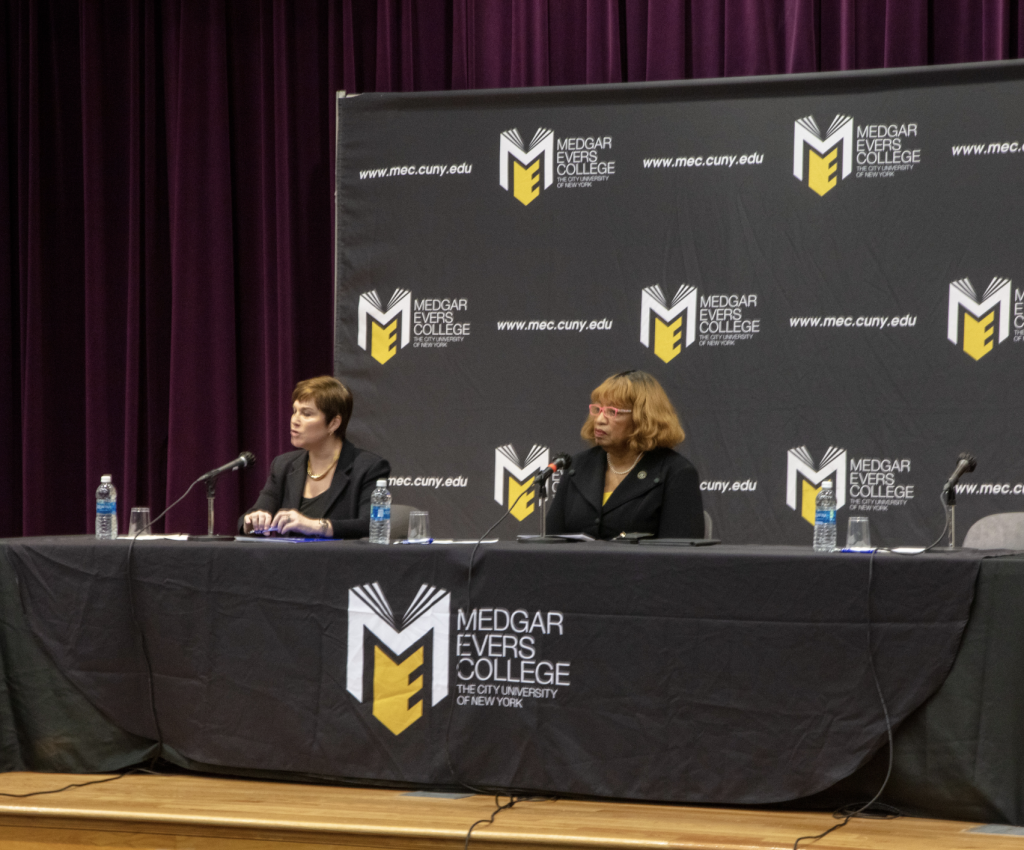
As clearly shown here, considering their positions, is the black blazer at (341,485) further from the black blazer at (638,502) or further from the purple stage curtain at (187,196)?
the purple stage curtain at (187,196)

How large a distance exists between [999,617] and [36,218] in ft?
15.9

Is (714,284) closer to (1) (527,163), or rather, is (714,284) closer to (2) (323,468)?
(1) (527,163)

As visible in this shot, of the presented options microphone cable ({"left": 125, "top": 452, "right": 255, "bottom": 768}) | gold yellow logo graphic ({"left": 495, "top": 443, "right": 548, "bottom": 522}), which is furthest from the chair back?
microphone cable ({"left": 125, "top": 452, "right": 255, "bottom": 768})

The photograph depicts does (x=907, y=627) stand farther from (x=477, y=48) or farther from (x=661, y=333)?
(x=477, y=48)

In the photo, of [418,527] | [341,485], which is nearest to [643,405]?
[418,527]

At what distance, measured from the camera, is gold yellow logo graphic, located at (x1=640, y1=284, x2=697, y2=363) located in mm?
4664

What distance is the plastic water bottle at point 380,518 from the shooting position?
326cm

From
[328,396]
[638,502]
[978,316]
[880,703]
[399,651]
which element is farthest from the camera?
[978,316]

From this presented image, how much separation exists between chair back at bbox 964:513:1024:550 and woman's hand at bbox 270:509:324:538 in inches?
74.0

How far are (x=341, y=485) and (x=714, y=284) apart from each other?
69.1 inches

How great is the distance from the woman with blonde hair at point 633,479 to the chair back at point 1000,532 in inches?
32.3

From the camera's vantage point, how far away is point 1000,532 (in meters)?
3.45

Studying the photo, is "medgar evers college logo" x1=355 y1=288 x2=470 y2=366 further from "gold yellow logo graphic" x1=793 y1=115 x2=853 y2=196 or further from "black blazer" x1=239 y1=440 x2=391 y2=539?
"gold yellow logo graphic" x1=793 y1=115 x2=853 y2=196

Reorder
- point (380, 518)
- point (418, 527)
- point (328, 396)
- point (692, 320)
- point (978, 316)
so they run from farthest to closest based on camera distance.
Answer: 1. point (692, 320)
2. point (978, 316)
3. point (328, 396)
4. point (380, 518)
5. point (418, 527)
